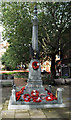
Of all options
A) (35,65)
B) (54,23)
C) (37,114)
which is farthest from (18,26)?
(37,114)

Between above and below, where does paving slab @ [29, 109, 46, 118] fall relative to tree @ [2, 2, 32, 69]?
below

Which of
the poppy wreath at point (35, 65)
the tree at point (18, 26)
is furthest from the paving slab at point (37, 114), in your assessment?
the tree at point (18, 26)

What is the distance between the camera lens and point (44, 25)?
21.1 meters

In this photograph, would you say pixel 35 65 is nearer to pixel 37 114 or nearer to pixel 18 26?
pixel 37 114

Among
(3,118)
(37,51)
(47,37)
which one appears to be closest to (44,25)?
(47,37)

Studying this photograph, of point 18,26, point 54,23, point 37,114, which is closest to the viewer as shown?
point 37,114

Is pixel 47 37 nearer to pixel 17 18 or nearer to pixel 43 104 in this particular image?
pixel 17 18

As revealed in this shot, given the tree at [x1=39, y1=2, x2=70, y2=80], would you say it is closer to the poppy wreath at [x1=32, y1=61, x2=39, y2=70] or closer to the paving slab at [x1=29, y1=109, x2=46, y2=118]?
the poppy wreath at [x1=32, y1=61, x2=39, y2=70]

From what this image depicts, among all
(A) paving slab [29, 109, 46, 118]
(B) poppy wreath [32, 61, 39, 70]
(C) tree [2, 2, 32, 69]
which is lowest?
(A) paving slab [29, 109, 46, 118]

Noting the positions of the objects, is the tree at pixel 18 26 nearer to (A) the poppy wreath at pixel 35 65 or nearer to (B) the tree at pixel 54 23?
(B) the tree at pixel 54 23

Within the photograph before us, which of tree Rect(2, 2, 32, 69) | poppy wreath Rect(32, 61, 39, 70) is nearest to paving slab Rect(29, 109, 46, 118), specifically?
poppy wreath Rect(32, 61, 39, 70)

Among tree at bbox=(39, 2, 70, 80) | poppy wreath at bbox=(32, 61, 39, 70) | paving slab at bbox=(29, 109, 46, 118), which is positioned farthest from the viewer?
tree at bbox=(39, 2, 70, 80)

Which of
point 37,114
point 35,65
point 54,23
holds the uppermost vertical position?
point 54,23

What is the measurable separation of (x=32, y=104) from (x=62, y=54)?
15913 mm
